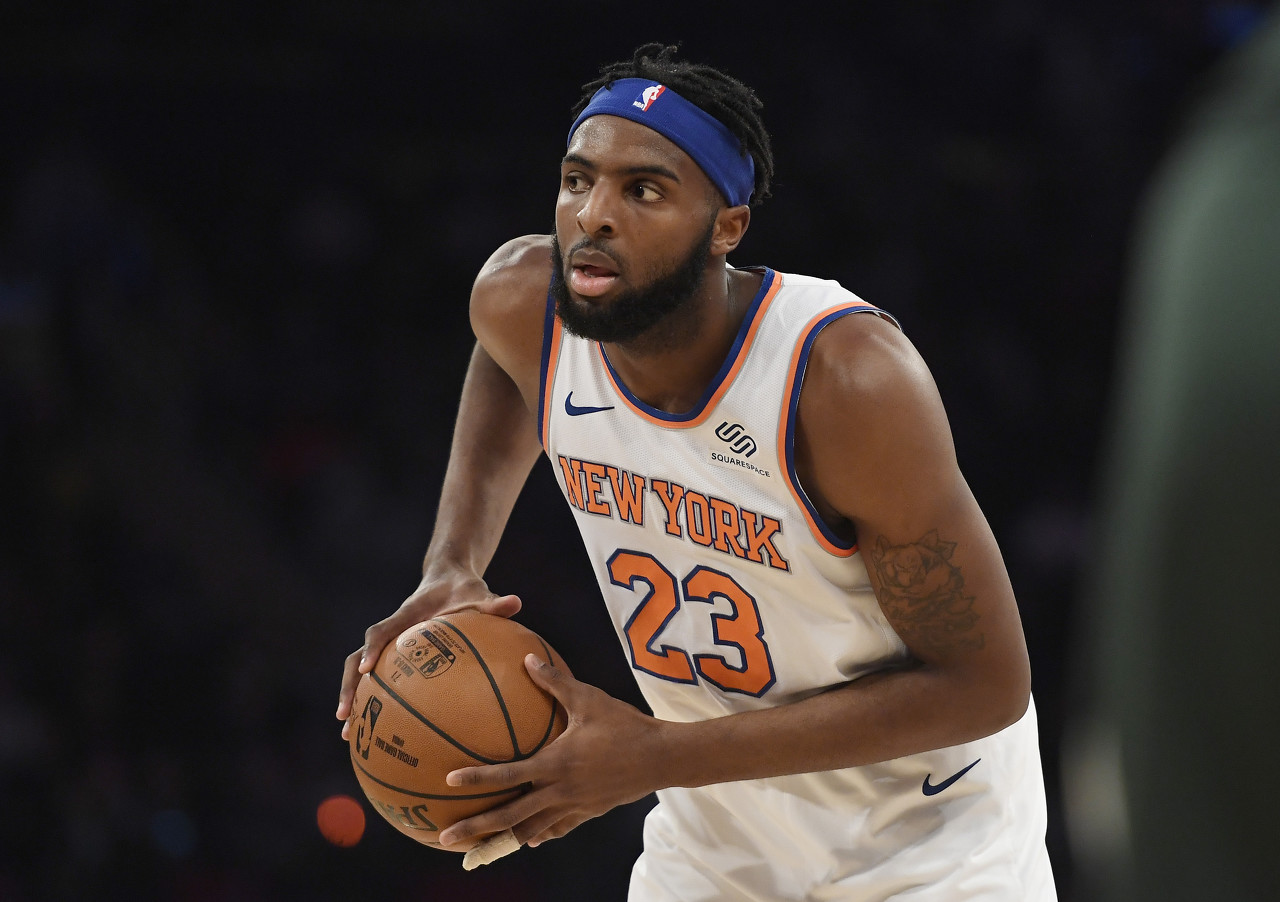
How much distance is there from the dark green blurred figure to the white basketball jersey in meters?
1.96

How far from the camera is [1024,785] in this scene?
271 cm

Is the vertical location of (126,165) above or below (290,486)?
above

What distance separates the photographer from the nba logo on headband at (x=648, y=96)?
2.50 m

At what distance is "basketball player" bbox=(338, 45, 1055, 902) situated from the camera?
2.30 m

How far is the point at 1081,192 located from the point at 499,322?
535 centimetres

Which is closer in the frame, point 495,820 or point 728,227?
point 495,820

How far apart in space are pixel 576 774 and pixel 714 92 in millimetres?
1327

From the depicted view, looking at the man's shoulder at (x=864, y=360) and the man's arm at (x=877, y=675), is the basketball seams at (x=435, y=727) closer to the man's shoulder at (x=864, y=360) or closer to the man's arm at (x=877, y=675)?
the man's arm at (x=877, y=675)

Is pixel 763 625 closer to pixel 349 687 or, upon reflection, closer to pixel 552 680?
pixel 552 680

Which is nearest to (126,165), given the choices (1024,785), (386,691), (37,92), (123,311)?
(37,92)

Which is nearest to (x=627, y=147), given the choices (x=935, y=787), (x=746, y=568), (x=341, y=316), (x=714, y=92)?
(x=714, y=92)

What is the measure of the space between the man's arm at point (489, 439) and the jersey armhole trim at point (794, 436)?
611 millimetres

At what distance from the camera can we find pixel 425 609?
2.72m

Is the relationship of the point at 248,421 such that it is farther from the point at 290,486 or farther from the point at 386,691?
the point at 386,691
